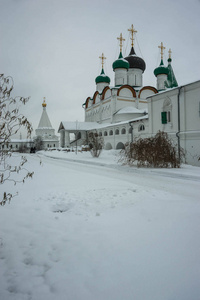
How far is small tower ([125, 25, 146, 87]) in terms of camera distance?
40312mm

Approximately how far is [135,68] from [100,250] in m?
42.2

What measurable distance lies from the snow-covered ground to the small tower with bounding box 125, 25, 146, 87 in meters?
39.1

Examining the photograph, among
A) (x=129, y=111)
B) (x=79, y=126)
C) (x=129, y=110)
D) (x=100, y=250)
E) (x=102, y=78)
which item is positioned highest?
(x=102, y=78)

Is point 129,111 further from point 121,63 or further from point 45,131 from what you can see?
point 45,131

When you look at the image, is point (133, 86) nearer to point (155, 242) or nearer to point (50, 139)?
point (50, 139)

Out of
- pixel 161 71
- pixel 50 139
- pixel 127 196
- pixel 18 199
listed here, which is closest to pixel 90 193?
pixel 127 196

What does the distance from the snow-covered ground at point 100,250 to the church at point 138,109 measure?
10767 millimetres

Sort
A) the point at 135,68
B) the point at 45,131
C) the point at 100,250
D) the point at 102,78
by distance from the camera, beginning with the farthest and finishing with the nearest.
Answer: the point at 45,131 < the point at 102,78 < the point at 135,68 < the point at 100,250

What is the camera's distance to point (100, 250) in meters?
2.64

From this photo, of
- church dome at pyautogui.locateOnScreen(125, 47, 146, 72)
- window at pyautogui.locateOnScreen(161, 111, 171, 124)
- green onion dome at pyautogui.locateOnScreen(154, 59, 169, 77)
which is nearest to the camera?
window at pyautogui.locateOnScreen(161, 111, 171, 124)

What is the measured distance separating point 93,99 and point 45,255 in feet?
144

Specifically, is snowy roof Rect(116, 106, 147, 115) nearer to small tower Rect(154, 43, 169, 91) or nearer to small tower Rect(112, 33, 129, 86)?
small tower Rect(112, 33, 129, 86)

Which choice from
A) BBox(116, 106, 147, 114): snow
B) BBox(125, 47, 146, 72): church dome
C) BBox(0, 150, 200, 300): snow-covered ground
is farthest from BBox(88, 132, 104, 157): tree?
BBox(125, 47, 146, 72): church dome

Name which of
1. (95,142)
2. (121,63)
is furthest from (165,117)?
(121,63)
